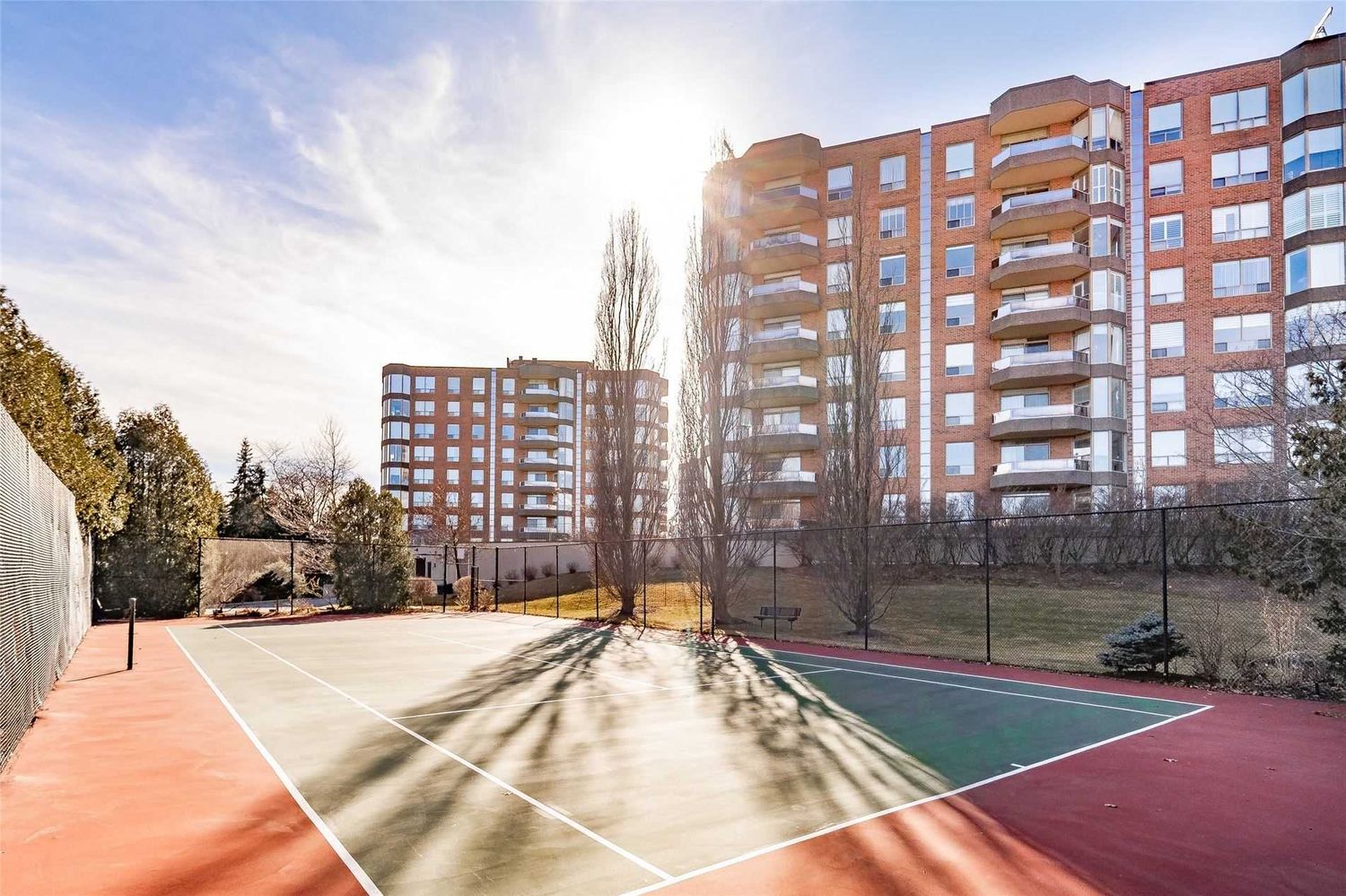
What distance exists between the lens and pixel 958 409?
141ft

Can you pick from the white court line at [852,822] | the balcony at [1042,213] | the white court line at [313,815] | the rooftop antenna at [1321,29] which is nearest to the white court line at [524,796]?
the white court line at [852,822]

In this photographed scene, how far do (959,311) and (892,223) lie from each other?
254 inches

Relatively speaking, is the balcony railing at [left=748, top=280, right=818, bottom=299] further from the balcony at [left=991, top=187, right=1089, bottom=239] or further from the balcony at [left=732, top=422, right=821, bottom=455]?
the balcony at [left=991, top=187, right=1089, bottom=239]

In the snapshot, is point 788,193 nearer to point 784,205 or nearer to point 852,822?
point 784,205

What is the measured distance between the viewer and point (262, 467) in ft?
230

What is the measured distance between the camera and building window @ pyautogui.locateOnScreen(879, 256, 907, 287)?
45000mm

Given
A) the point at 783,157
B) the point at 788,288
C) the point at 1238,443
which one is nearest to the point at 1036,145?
the point at 783,157

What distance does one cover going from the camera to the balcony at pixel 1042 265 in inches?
1587

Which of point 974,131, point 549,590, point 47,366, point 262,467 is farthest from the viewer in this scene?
point 262,467

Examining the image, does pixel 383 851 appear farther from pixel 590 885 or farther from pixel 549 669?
pixel 549 669

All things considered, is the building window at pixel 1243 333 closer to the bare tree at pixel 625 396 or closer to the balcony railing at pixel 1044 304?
the balcony railing at pixel 1044 304

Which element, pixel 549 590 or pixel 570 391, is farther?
pixel 570 391

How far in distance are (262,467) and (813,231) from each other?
51.7 metres

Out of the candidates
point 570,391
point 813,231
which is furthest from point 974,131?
point 570,391
